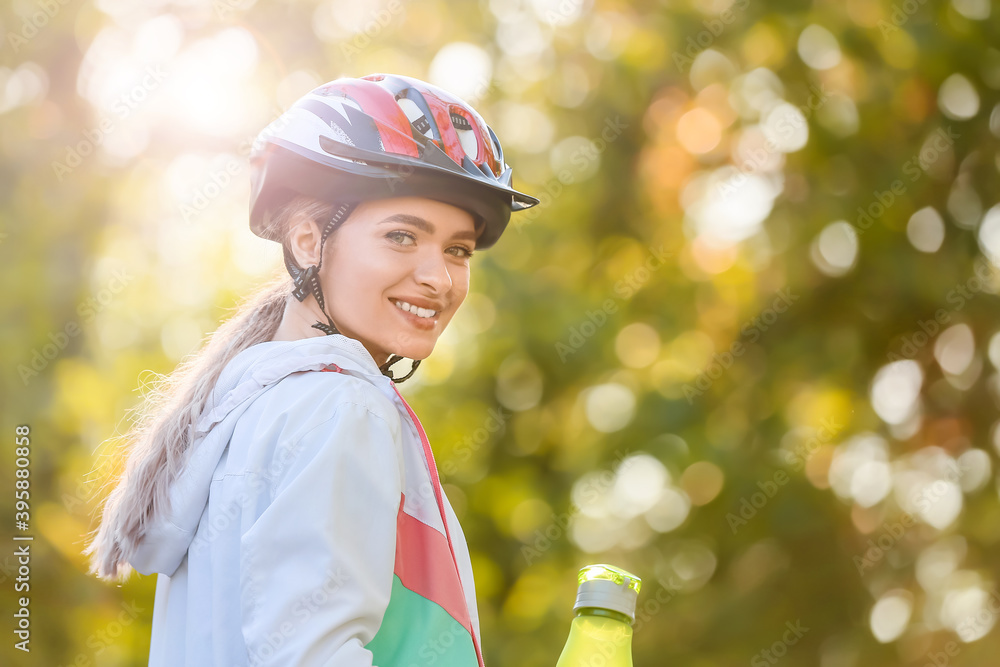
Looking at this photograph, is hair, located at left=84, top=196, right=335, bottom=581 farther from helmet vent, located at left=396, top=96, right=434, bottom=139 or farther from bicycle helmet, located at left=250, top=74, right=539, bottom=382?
helmet vent, located at left=396, top=96, right=434, bottom=139

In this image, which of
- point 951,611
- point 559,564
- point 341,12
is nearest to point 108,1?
point 341,12

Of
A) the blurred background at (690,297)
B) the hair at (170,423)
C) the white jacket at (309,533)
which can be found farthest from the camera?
the blurred background at (690,297)

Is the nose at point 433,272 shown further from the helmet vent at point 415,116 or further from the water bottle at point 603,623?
the water bottle at point 603,623

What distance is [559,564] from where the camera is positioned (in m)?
8.02

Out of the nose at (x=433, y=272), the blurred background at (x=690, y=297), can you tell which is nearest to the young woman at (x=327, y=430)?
the nose at (x=433, y=272)

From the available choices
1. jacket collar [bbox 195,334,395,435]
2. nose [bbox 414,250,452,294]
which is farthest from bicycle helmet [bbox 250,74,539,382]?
jacket collar [bbox 195,334,395,435]

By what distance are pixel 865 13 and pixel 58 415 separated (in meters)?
7.19

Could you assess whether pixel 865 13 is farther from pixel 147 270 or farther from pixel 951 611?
pixel 147 270

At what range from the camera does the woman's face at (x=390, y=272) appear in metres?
2.17

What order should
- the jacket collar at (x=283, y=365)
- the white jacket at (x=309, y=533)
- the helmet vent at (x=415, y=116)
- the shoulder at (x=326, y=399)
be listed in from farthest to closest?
the helmet vent at (x=415, y=116) → the jacket collar at (x=283, y=365) → the shoulder at (x=326, y=399) → the white jacket at (x=309, y=533)

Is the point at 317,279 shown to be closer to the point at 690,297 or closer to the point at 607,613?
the point at 607,613

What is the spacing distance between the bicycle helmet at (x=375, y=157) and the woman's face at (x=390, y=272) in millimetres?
29

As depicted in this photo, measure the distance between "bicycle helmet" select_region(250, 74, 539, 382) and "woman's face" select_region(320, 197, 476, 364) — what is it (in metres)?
0.03

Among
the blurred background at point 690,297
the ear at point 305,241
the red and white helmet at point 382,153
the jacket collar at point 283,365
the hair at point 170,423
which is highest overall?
the red and white helmet at point 382,153
